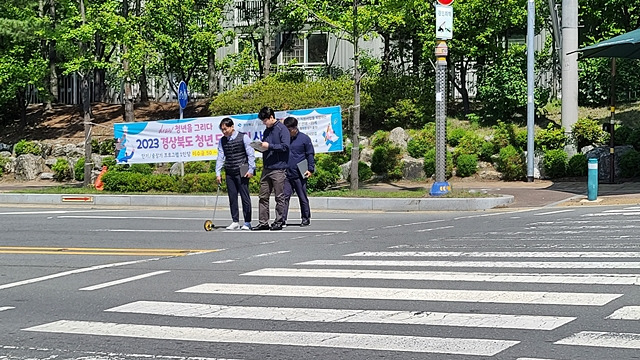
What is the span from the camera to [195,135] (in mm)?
24812

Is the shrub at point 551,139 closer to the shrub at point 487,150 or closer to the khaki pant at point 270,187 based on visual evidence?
the shrub at point 487,150

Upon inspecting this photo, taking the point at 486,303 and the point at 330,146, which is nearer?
the point at 486,303

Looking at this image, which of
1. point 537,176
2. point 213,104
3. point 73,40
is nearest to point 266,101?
point 213,104

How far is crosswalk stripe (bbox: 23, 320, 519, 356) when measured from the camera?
640 centimetres

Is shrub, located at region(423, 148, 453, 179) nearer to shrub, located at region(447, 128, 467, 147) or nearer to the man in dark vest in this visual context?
shrub, located at region(447, 128, 467, 147)

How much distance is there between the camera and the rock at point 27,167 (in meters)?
31.8

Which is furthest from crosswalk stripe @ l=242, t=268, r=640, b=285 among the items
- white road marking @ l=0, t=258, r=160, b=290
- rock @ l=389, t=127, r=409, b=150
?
rock @ l=389, t=127, r=409, b=150

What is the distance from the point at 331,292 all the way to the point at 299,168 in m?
7.22

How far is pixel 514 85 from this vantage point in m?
27.7

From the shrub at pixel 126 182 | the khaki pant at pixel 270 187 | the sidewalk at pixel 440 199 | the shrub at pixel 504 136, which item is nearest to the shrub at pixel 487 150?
the shrub at pixel 504 136

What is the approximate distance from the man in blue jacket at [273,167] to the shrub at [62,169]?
57.0 ft

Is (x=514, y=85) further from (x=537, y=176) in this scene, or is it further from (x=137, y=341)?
(x=137, y=341)

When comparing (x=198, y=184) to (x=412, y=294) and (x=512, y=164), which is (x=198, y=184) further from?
(x=412, y=294)

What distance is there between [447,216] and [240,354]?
37.9 feet
